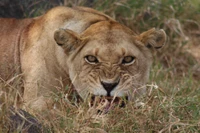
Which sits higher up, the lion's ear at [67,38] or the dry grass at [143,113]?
the lion's ear at [67,38]

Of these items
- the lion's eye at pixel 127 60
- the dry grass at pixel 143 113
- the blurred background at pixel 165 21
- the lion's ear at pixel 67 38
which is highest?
the lion's ear at pixel 67 38

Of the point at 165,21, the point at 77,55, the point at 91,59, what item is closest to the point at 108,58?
the point at 91,59

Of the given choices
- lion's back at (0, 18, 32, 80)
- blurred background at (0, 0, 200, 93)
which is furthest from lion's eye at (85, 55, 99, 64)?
blurred background at (0, 0, 200, 93)

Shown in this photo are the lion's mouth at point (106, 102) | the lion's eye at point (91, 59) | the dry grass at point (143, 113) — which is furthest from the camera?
the lion's eye at point (91, 59)

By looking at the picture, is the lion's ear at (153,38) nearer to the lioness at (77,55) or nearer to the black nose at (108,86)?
the lioness at (77,55)

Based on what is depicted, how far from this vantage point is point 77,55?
4.68m

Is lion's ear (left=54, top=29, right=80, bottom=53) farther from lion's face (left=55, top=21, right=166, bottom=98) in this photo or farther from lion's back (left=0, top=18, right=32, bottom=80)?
lion's back (left=0, top=18, right=32, bottom=80)

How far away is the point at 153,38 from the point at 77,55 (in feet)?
1.74

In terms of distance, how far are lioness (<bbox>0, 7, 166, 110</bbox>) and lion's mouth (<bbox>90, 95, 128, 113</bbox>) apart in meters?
0.03

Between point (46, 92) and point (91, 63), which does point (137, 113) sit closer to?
point (91, 63)

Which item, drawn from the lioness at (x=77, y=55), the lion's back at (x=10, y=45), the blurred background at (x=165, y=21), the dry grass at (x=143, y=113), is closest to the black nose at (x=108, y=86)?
the lioness at (x=77, y=55)

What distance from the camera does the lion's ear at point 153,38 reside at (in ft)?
15.6

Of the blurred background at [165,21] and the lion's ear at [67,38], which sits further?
the blurred background at [165,21]

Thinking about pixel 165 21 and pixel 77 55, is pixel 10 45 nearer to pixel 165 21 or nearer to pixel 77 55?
pixel 77 55
